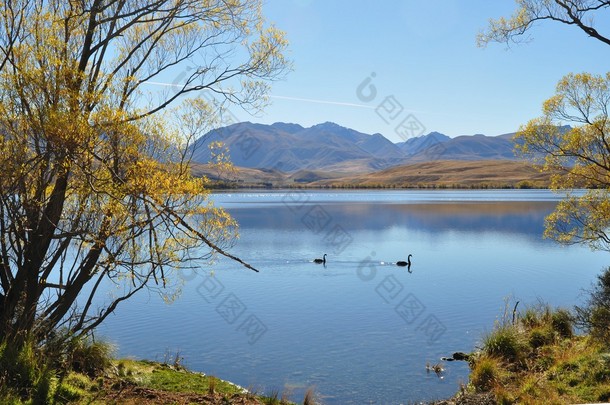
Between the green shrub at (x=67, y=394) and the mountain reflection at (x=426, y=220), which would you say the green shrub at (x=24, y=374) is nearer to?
the green shrub at (x=67, y=394)

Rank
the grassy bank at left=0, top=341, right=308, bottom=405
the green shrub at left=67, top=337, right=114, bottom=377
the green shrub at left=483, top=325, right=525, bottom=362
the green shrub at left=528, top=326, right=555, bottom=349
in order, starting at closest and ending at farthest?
the grassy bank at left=0, top=341, right=308, bottom=405 → the green shrub at left=67, top=337, right=114, bottom=377 → the green shrub at left=483, top=325, right=525, bottom=362 → the green shrub at left=528, top=326, right=555, bottom=349

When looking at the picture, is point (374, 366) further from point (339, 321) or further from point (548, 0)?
point (548, 0)

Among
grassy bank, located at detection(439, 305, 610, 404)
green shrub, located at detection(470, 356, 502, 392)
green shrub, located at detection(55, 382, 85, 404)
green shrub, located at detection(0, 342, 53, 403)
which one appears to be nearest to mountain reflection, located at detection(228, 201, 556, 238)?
grassy bank, located at detection(439, 305, 610, 404)

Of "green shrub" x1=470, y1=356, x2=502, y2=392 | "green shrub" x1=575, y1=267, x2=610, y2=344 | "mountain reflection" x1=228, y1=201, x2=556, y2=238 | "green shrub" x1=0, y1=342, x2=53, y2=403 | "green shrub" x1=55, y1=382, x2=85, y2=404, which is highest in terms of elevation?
Answer: "mountain reflection" x1=228, y1=201, x2=556, y2=238

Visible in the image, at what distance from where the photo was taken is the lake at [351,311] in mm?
17609

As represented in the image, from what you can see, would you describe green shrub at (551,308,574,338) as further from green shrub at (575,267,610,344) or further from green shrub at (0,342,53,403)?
green shrub at (0,342,53,403)

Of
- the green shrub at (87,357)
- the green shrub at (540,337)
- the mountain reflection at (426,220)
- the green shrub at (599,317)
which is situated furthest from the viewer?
the mountain reflection at (426,220)

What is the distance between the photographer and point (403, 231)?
212 ft

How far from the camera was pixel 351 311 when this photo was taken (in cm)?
2673

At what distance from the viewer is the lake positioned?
17609 millimetres

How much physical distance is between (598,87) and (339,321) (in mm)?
14266

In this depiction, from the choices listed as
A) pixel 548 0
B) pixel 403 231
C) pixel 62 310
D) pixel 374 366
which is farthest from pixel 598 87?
pixel 403 231

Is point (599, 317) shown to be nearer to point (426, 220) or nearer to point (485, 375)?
point (485, 375)

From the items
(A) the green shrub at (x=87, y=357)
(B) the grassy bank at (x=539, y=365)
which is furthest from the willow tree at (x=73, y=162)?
(B) the grassy bank at (x=539, y=365)
